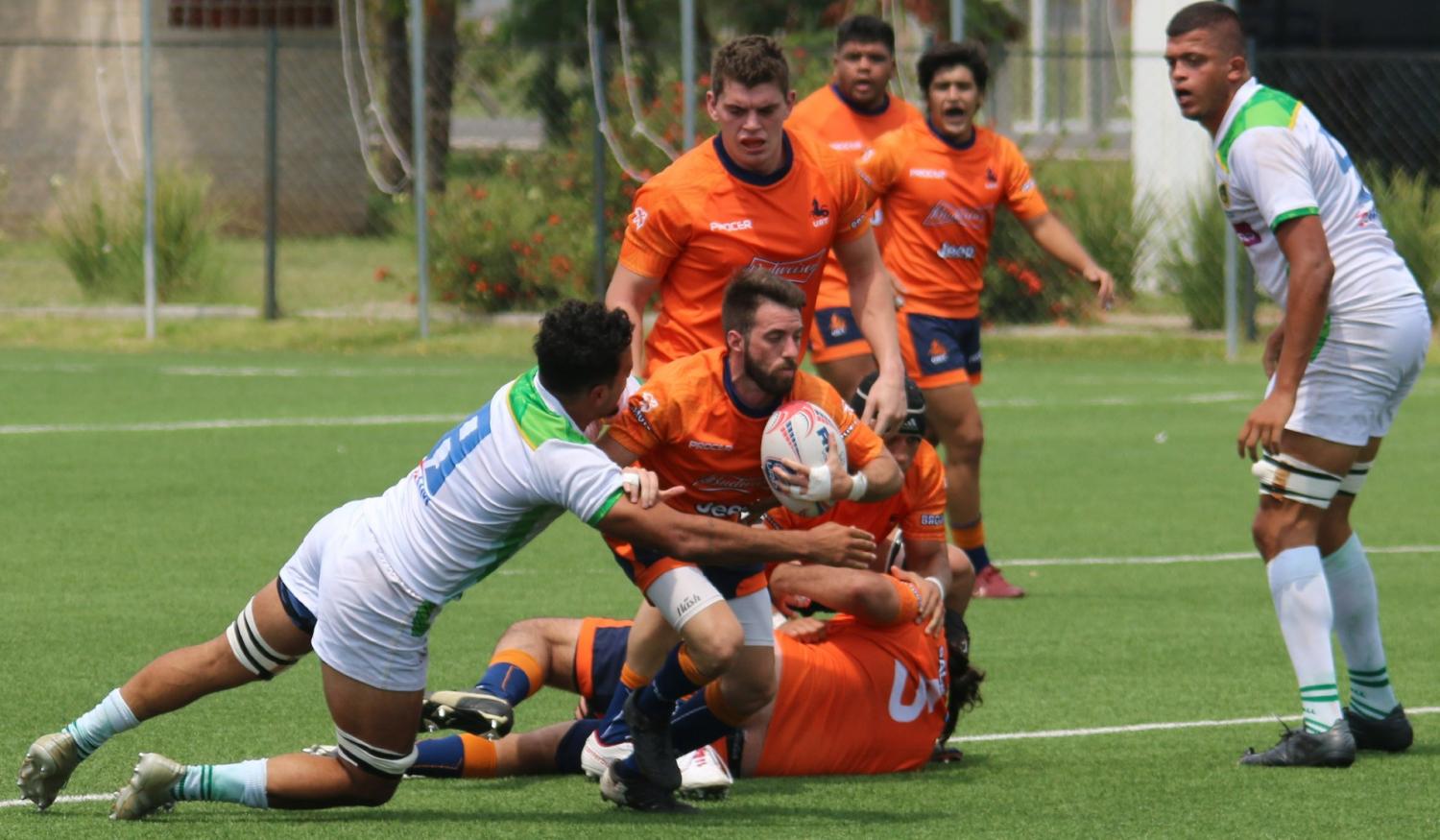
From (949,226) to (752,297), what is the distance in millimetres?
4606

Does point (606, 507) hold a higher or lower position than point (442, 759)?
higher

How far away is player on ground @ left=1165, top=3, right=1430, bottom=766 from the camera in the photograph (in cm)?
691

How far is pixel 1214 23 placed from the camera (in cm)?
703

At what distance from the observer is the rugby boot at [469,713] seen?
662 cm

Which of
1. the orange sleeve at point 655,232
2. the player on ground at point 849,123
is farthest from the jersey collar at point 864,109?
the orange sleeve at point 655,232

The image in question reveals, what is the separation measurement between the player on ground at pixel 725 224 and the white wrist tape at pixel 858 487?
1.04 meters

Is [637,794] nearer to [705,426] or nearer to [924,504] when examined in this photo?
[705,426]

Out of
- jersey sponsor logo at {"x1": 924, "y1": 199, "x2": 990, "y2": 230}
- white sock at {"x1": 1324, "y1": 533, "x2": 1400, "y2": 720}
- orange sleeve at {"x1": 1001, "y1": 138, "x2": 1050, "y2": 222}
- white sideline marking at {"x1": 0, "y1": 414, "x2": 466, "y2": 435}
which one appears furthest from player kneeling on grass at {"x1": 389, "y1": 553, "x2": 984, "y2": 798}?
white sideline marking at {"x1": 0, "y1": 414, "x2": 466, "y2": 435}

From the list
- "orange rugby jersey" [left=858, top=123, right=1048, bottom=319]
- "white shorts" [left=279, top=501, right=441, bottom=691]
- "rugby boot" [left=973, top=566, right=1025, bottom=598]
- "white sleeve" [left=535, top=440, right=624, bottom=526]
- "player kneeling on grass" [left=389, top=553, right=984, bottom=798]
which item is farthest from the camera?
"orange rugby jersey" [left=858, top=123, right=1048, bottom=319]

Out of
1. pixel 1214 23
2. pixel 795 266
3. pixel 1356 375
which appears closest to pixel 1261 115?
pixel 1214 23

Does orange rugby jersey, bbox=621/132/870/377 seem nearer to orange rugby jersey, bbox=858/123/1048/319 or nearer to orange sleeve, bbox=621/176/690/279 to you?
orange sleeve, bbox=621/176/690/279

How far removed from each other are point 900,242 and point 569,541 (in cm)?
236

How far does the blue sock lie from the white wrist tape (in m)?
1.40

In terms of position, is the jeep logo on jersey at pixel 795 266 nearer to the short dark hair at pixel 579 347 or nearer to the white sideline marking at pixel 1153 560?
the short dark hair at pixel 579 347
